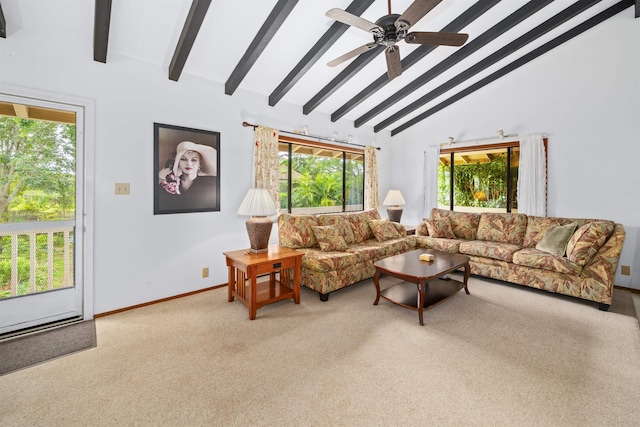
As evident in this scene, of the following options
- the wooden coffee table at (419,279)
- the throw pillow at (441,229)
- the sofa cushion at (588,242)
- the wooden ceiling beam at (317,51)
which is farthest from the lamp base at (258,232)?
the sofa cushion at (588,242)

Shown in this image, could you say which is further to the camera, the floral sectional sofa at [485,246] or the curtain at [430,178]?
the curtain at [430,178]

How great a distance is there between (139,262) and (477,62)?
521 cm

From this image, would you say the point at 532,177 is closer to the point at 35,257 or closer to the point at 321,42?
the point at 321,42

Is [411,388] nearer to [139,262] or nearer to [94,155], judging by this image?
[139,262]

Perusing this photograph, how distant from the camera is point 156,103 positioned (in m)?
3.12

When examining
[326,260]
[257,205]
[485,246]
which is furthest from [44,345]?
[485,246]

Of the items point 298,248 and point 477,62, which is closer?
point 298,248

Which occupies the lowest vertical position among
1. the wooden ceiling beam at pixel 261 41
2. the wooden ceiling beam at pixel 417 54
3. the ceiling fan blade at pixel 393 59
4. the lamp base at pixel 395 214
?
the lamp base at pixel 395 214

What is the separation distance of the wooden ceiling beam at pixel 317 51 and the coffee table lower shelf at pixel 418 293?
2781 mm

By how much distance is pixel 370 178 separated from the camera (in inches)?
221

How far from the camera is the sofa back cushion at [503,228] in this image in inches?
162

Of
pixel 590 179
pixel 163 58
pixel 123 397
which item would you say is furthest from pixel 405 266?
pixel 163 58

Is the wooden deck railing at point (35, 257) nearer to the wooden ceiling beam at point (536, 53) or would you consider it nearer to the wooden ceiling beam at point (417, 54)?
the wooden ceiling beam at point (417, 54)

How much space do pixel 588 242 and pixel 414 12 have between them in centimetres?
311
